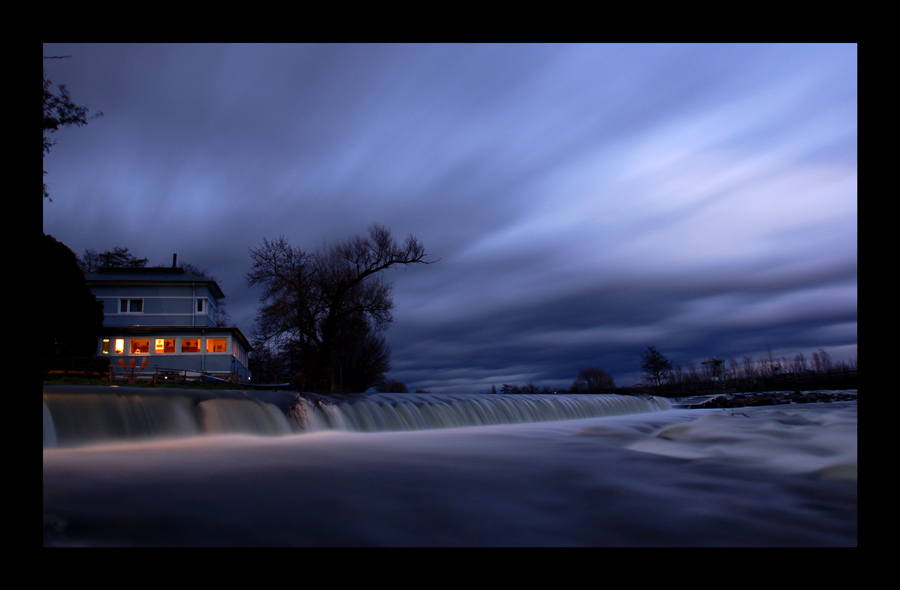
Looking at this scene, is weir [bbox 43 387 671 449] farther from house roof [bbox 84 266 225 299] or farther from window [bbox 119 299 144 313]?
window [bbox 119 299 144 313]

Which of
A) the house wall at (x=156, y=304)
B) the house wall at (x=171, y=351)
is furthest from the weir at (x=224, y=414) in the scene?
the house wall at (x=156, y=304)

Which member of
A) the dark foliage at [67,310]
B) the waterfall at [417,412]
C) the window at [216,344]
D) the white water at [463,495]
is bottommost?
the waterfall at [417,412]

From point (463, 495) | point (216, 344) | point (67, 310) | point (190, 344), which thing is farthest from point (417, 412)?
point (190, 344)

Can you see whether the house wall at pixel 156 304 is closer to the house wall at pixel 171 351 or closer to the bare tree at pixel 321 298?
the house wall at pixel 171 351

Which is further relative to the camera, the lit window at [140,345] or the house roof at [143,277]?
the house roof at [143,277]

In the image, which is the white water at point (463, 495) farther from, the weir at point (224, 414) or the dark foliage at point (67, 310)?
the dark foliage at point (67, 310)

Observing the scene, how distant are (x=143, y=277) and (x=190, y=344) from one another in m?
5.31

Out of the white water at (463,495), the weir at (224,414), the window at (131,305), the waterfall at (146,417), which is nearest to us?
the white water at (463,495)

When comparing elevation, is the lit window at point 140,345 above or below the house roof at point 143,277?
below

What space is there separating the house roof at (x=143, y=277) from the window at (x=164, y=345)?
3401mm

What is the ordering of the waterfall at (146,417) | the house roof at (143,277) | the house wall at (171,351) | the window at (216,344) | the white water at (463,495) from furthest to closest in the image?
1. the window at (216,344)
2. the house roof at (143,277)
3. the house wall at (171,351)
4. the waterfall at (146,417)
5. the white water at (463,495)

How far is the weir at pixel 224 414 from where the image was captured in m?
6.86
